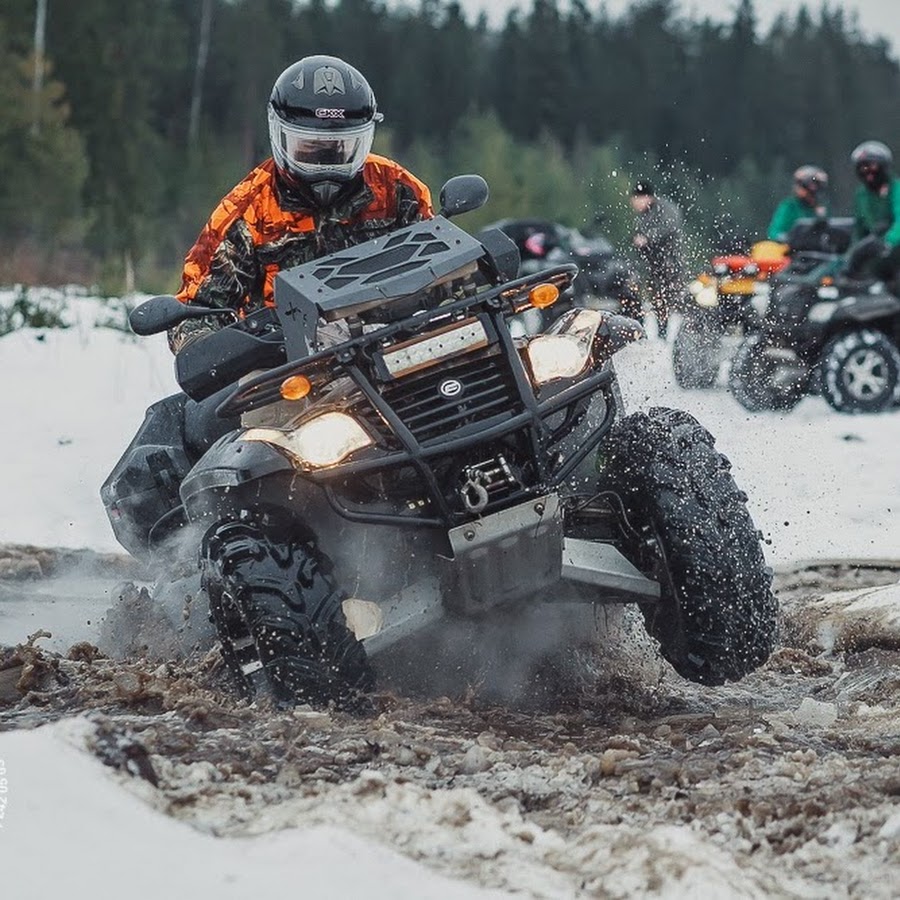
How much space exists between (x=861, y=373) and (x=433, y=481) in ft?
32.0

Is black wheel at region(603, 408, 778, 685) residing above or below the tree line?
above

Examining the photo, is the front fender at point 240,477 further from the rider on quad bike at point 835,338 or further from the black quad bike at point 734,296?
the black quad bike at point 734,296

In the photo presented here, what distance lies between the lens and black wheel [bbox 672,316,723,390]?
15344 mm

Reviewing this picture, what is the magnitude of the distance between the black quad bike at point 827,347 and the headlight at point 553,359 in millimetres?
9080

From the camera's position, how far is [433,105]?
230 feet

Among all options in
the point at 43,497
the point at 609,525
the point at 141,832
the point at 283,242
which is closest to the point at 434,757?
the point at 141,832

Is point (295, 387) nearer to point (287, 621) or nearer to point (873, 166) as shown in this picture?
point (287, 621)

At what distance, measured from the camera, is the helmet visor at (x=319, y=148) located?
6.05 metres

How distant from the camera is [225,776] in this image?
4105 millimetres

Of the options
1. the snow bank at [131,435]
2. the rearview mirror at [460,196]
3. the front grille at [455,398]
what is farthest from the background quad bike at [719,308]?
the front grille at [455,398]

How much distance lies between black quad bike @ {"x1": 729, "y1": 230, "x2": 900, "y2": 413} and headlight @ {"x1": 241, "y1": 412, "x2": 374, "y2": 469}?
955 centimetres

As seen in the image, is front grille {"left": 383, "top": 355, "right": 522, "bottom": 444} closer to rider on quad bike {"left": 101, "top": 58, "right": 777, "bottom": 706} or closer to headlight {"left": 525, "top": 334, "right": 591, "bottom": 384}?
rider on quad bike {"left": 101, "top": 58, "right": 777, "bottom": 706}

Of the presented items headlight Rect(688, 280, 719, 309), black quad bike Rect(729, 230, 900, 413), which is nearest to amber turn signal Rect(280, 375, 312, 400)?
black quad bike Rect(729, 230, 900, 413)

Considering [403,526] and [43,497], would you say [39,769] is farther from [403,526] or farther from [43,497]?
[43,497]
